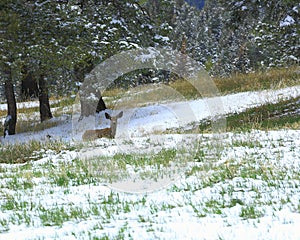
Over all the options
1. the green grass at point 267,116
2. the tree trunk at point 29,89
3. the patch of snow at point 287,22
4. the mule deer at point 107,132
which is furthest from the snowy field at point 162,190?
the tree trunk at point 29,89

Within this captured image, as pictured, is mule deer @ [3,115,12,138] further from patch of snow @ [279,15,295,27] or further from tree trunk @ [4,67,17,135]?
patch of snow @ [279,15,295,27]

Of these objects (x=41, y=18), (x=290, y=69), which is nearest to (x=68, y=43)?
(x=41, y=18)

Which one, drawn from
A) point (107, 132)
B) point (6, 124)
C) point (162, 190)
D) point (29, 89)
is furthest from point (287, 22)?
point (29, 89)

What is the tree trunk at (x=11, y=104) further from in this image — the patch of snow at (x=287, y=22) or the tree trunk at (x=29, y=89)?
the patch of snow at (x=287, y=22)

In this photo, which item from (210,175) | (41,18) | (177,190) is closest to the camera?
(177,190)

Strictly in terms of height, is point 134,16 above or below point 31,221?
above

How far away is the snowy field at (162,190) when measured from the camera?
4.23m

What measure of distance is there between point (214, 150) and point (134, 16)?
8108 mm

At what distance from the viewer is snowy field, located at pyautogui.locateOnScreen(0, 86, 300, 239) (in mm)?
4234

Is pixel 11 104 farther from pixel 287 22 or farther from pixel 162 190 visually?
pixel 162 190

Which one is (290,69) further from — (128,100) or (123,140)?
(123,140)

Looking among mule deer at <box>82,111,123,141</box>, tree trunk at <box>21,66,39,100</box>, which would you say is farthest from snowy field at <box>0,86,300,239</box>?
tree trunk at <box>21,66,39,100</box>

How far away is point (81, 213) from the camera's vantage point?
4.95m

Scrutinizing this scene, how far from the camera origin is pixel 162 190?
581 centimetres
